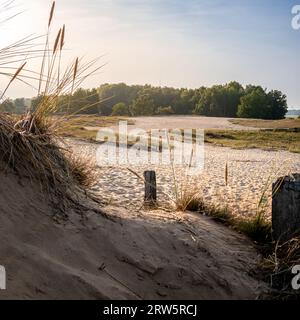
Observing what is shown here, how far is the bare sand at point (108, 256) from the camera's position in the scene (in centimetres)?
278

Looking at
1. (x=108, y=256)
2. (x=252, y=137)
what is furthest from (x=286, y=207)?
(x=252, y=137)

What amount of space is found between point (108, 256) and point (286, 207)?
1818 mm

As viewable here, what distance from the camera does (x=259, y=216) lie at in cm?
462

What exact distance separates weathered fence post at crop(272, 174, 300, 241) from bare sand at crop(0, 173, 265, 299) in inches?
13.2

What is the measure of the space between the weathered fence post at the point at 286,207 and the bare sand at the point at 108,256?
1.10 feet

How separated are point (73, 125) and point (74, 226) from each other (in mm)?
1161

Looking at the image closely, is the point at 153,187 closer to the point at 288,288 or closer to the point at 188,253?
the point at 188,253

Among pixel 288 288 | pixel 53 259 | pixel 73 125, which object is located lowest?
pixel 288 288

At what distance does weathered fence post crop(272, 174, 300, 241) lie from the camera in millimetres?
4207

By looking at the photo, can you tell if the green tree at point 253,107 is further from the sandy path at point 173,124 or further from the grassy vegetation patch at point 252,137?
the grassy vegetation patch at point 252,137

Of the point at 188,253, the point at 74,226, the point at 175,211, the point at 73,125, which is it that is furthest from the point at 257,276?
the point at 73,125

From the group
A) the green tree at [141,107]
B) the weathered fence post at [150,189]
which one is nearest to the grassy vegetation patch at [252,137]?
the green tree at [141,107]

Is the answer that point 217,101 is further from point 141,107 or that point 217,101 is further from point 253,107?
point 141,107
